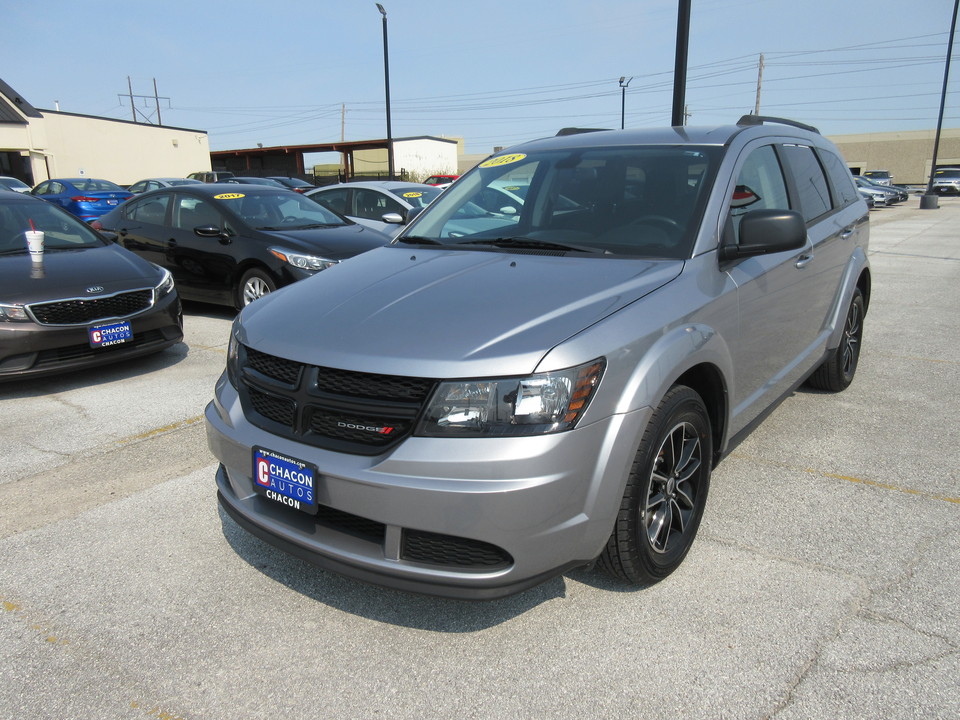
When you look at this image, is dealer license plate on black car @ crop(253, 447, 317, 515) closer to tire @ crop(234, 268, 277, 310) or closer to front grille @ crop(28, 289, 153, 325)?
front grille @ crop(28, 289, 153, 325)

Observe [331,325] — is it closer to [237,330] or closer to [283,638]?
[237,330]

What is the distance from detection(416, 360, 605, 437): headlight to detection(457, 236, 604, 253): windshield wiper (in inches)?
43.5

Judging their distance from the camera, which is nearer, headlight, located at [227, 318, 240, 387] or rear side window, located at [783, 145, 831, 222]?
headlight, located at [227, 318, 240, 387]

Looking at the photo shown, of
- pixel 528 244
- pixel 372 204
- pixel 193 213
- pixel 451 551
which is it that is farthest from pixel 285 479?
pixel 372 204

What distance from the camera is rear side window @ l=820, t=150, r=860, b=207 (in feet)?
15.9

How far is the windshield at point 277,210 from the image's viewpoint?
8.01m

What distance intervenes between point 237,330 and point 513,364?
1.31 metres

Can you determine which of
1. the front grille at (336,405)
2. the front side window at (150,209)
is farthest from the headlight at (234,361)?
the front side window at (150,209)

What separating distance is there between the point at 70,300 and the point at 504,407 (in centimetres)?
443

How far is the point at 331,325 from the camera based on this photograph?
262 centimetres

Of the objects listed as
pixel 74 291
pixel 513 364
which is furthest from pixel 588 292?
pixel 74 291

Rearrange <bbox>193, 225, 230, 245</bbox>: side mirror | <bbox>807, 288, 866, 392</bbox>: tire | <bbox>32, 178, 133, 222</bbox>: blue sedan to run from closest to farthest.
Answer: <bbox>807, 288, 866, 392</bbox>: tire < <bbox>193, 225, 230, 245</bbox>: side mirror < <bbox>32, 178, 133, 222</bbox>: blue sedan

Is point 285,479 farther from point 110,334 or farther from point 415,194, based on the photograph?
point 415,194

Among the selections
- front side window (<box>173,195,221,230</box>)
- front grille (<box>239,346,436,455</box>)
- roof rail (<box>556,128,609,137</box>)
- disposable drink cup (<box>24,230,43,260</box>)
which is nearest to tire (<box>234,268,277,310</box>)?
front side window (<box>173,195,221,230</box>)
